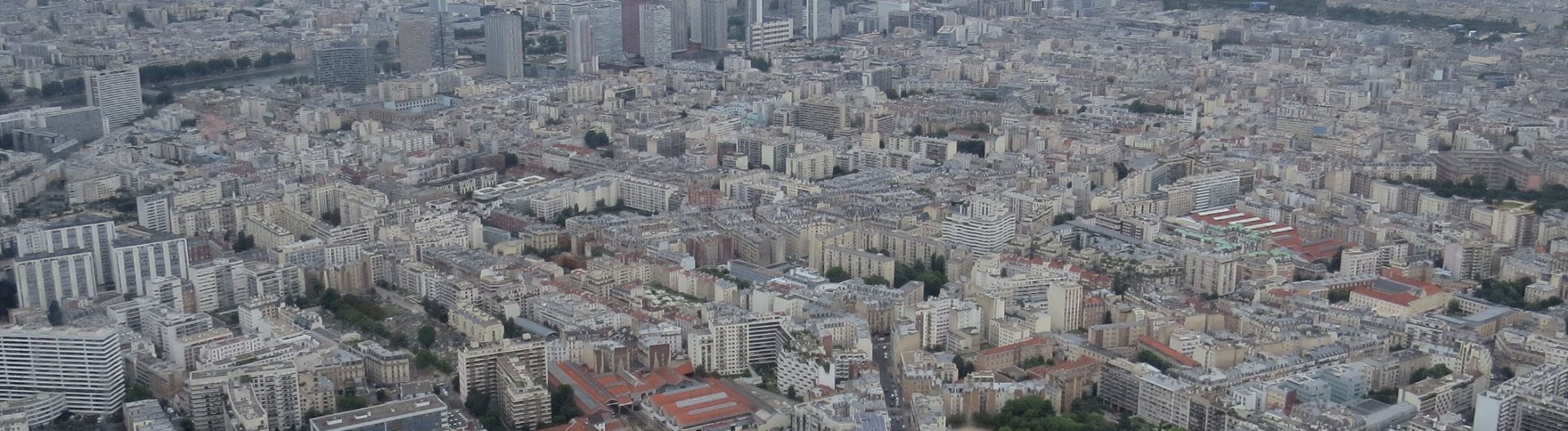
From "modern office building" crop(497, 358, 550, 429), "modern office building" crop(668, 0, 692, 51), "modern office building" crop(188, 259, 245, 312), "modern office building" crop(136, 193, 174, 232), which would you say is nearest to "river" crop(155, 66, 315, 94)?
"modern office building" crop(668, 0, 692, 51)

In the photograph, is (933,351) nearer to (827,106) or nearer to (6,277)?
(6,277)

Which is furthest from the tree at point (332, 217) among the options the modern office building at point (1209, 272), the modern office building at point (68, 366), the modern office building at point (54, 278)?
the modern office building at point (1209, 272)

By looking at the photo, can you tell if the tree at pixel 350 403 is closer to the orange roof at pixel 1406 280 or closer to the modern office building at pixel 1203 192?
the orange roof at pixel 1406 280

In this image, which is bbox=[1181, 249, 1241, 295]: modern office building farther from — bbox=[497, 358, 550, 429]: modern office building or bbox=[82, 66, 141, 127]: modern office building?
bbox=[82, 66, 141, 127]: modern office building

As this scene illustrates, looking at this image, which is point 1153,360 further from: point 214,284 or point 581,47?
point 581,47

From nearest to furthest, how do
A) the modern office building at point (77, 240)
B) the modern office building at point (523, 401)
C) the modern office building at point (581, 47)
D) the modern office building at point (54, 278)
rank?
1. the modern office building at point (523, 401)
2. the modern office building at point (54, 278)
3. the modern office building at point (77, 240)
4. the modern office building at point (581, 47)

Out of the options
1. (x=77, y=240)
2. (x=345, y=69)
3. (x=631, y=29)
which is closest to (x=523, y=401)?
(x=77, y=240)
